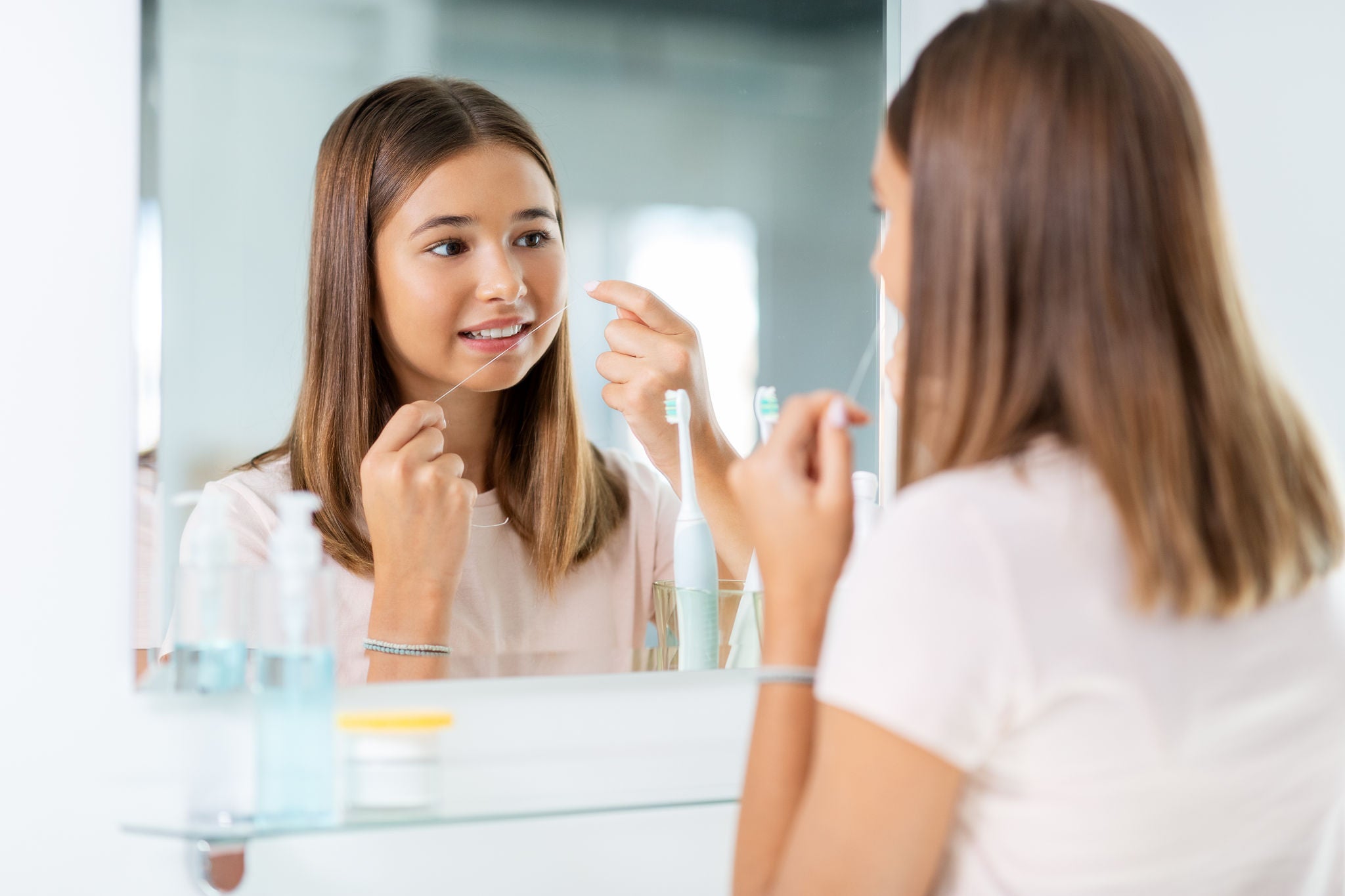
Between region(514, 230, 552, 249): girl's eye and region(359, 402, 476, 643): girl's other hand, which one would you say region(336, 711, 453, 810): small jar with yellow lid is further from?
region(514, 230, 552, 249): girl's eye

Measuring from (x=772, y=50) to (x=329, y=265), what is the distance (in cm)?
42

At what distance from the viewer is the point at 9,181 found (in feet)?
2.66

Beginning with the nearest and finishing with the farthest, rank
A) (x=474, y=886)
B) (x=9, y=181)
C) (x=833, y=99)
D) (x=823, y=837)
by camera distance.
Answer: (x=823, y=837) < (x=9, y=181) < (x=474, y=886) < (x=833, y=99)

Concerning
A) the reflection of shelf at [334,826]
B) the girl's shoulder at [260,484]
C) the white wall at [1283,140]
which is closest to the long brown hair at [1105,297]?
the reflection of shelf at [334,826]

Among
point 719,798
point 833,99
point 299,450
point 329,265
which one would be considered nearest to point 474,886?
point 719,798

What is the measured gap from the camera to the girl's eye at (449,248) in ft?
2.92

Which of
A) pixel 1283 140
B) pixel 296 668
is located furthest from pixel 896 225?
pixel 1283 140

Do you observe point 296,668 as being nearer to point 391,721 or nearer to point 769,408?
point 391,721

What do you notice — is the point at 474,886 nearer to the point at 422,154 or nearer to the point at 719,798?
the point at 719,798

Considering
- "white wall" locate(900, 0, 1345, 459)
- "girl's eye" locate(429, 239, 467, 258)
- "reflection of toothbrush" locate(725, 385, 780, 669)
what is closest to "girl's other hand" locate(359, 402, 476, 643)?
"girl's eye" locate(429, 239, 467, 258)

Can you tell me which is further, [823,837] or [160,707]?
[160,707]

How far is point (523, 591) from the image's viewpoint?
951mm

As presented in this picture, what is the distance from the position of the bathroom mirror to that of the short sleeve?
47 centimetres

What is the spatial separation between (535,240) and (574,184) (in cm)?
6
